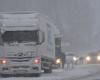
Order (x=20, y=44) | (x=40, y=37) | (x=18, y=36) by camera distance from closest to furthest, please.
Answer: (x=20, y=44) → (x=18, y=36) → (x=40, y=37)

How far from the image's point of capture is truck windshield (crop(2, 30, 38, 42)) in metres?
33.8

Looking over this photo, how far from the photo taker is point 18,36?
33.9 m

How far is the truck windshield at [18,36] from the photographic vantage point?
111ft

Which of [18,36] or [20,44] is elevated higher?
[18,36]

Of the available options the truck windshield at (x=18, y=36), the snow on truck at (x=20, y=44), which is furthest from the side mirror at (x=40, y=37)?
the truck windshield at (x=18, y=36)

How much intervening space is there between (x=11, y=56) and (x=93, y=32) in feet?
264

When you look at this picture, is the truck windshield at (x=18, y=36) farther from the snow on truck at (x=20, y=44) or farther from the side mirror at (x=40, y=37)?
the side mirror at (x=40, y=37)

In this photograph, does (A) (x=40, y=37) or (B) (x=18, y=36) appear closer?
(B) (x=18, y=36)

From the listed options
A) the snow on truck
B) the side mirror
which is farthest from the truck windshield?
the side mirror

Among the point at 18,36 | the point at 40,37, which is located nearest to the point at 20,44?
the point at 18,36

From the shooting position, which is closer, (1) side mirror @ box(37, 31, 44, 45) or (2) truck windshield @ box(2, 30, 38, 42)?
(2) truck windshield @ box(2, 30, 38, 42)

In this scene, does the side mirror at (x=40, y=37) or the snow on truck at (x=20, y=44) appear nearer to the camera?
the snow on truck at (x=20, y=44)

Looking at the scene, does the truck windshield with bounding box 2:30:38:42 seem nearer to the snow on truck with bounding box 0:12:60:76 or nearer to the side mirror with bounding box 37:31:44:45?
the snow on truck with bounding box 0:12:60:76

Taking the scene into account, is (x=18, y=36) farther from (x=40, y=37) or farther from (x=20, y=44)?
(x=40, y=37)
